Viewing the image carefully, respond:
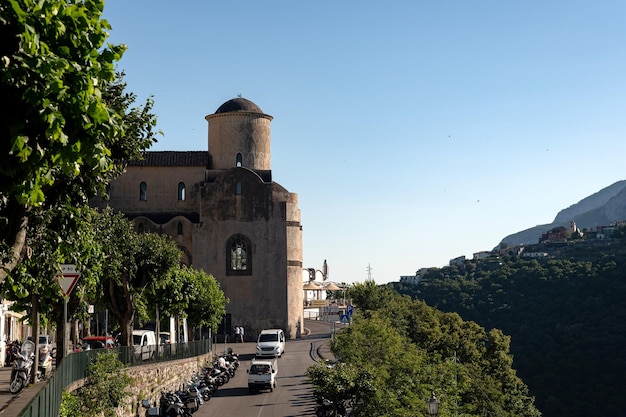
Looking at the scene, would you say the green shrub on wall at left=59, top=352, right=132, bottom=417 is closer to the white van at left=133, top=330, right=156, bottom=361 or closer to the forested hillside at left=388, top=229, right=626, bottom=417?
the white van at left=133, top=330, right=156, bottom=361

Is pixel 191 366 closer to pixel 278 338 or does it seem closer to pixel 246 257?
pixel 278 338

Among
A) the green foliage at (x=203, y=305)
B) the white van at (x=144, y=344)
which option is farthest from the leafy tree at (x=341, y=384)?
the green foliage at (x=203, y=305)

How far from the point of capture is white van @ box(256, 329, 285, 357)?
52431mm

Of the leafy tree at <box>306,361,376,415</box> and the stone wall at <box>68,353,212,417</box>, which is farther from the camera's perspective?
the leafy tree at <box>306,361,376,415</box>

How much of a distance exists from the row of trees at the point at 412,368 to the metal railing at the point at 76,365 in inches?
254

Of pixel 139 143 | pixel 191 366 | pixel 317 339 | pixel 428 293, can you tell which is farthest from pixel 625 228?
pixel 139 143

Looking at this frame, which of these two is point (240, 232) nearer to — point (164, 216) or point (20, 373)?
point (164, 216)

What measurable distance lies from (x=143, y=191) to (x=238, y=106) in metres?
11.3

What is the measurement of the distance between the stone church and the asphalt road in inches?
471

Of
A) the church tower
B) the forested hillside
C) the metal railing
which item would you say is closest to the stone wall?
the metal railing

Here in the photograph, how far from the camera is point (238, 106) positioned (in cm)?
7338

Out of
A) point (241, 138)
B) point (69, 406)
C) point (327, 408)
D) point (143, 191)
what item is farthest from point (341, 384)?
point (241, 138)

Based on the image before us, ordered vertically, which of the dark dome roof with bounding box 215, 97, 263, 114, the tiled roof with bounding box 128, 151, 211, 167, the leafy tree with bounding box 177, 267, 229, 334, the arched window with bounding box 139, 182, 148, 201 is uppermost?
the dark dome roof with bounding box 215, 97, 263, 114

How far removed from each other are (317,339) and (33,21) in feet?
200
